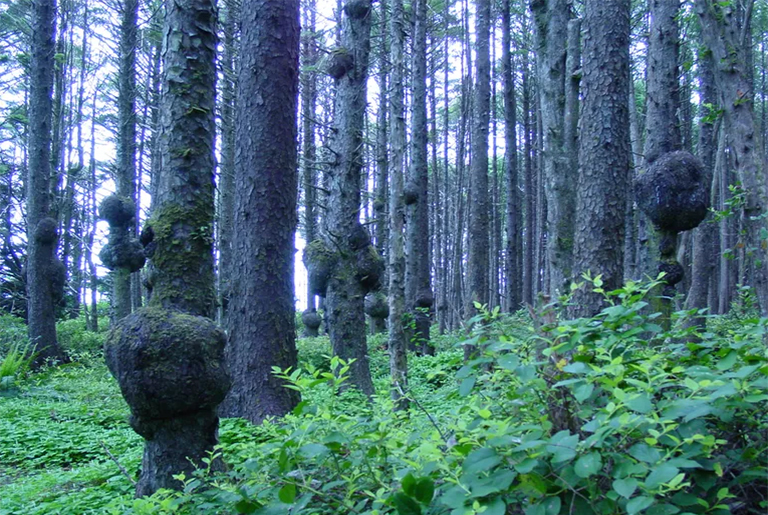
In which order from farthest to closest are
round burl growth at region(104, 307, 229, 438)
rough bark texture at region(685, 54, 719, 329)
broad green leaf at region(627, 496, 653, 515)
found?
rough bark texture at region(685, 54, 719, 329) → round burl growth at region(104, 307, 229, 438) → broad green leaf at region(627, 496, 653, 515)

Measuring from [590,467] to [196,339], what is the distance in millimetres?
2667

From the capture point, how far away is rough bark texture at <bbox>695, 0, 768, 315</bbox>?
12.7 feet

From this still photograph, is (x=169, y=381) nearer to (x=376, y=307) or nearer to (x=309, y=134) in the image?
(x=376, y=307)

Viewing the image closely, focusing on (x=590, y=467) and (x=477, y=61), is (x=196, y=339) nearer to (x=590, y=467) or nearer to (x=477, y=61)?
(x=590, y=467)

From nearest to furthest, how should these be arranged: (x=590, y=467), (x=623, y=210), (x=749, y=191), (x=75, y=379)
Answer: (x=590, y=467) < (x=749, y=191) < (x=623, y=210) < (x=75, y=379)

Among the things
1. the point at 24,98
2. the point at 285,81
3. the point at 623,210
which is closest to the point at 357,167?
the point at 285,81

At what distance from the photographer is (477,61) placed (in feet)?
41.1

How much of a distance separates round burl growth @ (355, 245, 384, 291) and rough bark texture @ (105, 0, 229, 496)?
4.93m

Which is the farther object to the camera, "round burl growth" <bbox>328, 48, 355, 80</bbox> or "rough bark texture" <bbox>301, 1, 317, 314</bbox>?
"rough bark texture" <bbox>301, 1, 317, 314</bbox>

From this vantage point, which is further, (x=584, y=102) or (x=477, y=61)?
(x=477, y=61)

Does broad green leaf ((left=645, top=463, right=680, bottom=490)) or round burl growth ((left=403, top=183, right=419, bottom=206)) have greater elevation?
round burl growth ((left=403, top=183, right=419, bottom=206))

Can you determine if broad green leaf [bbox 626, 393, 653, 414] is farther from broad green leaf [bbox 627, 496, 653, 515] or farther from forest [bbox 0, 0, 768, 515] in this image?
broad green leaf [bbox 627, 496, 653, 515]

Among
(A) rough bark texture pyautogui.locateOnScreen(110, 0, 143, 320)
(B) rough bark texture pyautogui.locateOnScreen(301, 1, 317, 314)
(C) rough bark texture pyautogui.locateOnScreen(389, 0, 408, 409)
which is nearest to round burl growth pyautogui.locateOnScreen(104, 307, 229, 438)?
(C) rough bark texture pyautogui.locateOnScreen(389, 0, 408, 409)

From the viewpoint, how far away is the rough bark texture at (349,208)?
850 cm
